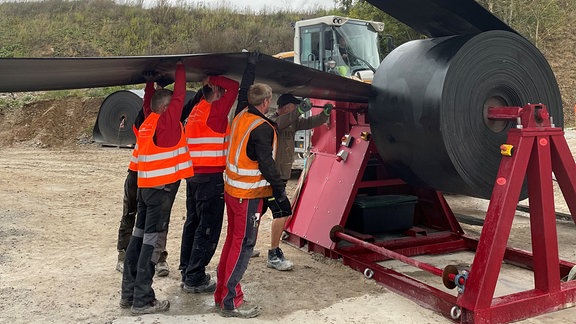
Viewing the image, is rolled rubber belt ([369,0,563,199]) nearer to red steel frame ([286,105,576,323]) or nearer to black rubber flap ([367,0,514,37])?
black rubber flap ([367,0,514,37])

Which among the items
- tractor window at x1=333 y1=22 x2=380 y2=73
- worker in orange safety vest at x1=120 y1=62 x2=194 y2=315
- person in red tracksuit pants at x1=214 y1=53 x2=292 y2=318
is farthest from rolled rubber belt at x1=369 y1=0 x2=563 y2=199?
tractor window at x1=333 y1=22 x2=380 y2=73

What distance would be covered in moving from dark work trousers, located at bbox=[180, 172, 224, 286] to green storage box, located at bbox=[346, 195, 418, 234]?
1614 millimetres

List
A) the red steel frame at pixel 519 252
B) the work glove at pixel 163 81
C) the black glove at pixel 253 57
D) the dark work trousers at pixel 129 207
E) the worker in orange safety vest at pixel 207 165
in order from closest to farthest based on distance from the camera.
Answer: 1. the red steel frame at pixel 519 252
2. the black glove at pixel 253 57
3. the work glove at pixel 163 81
4. the worker in orange safety vest at pixel 207 165
5. the dark work trousers at pixel 129 207

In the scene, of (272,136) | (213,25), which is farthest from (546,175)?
(213,25)

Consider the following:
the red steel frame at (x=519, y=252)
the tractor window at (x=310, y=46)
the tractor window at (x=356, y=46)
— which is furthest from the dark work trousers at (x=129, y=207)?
the tractor window at (x=356, y=46)

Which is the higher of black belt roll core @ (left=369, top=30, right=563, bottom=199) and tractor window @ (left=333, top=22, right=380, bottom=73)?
tractor window @ (left=333, top=22, right=380, bottom=73)

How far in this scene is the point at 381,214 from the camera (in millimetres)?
5309

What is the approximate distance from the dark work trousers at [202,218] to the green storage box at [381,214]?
161cm

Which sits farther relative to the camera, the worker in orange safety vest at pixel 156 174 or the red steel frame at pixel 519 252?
the worker in orange safety vest at pixel 156 174

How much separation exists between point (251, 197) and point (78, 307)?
4.79 ft

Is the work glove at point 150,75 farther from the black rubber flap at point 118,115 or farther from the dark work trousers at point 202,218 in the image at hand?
the black rubber flap at point 118,115

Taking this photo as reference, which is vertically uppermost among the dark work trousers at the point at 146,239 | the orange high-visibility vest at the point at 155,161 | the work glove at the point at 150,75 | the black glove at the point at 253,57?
the black glove at the point at 253,57

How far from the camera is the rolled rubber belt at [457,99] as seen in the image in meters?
3.64

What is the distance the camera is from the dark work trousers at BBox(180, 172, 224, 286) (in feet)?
13.4
